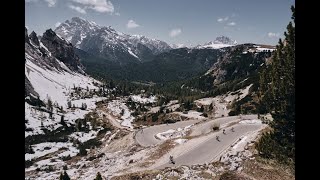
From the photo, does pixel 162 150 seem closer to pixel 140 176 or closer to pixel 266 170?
pixel 140 176

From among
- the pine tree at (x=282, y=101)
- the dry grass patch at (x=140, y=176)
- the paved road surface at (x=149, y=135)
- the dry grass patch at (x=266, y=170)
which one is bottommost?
→ the paved road surface at (x=149, y=135)

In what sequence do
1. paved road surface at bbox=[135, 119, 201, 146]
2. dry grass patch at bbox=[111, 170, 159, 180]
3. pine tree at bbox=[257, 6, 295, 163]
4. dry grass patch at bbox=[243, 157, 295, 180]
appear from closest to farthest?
1. pine tree at bbox=[257, 6, 295, 163]
2. dry grass patch at bbox=[243, 157, 295, 180]
3. dry grass patch at bbox=[111, 170, 159, 180]
4. paved road surface at bbox=[135, 119, 201, 146]

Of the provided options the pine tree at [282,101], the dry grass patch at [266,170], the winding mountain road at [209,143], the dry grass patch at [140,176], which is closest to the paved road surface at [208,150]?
the winding mountain road at [209,143]

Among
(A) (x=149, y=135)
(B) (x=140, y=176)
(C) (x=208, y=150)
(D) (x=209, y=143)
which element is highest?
(D) (x=209, y=143)

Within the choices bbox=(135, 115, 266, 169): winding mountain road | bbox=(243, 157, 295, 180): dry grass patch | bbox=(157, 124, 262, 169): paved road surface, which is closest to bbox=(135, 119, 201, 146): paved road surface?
bbox=(135, 115, 266, 169): winding mountain road

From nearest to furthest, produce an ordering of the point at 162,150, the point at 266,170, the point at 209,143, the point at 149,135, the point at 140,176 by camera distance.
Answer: the point at 266,170 → the point at 140,176 → the point at 162,150 → the point at 209,143 → the point at 149,135

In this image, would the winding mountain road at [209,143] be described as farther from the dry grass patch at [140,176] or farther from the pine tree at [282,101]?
the pine tree at [282,101]

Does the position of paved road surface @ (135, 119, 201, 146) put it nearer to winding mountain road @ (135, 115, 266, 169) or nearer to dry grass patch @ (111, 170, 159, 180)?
winding mountain road @ (135, 115, 266, 169)

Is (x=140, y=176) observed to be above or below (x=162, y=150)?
below

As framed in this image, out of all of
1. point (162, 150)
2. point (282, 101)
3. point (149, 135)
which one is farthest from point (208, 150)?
point (149, 135)

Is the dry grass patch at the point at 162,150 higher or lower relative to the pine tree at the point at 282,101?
lower
